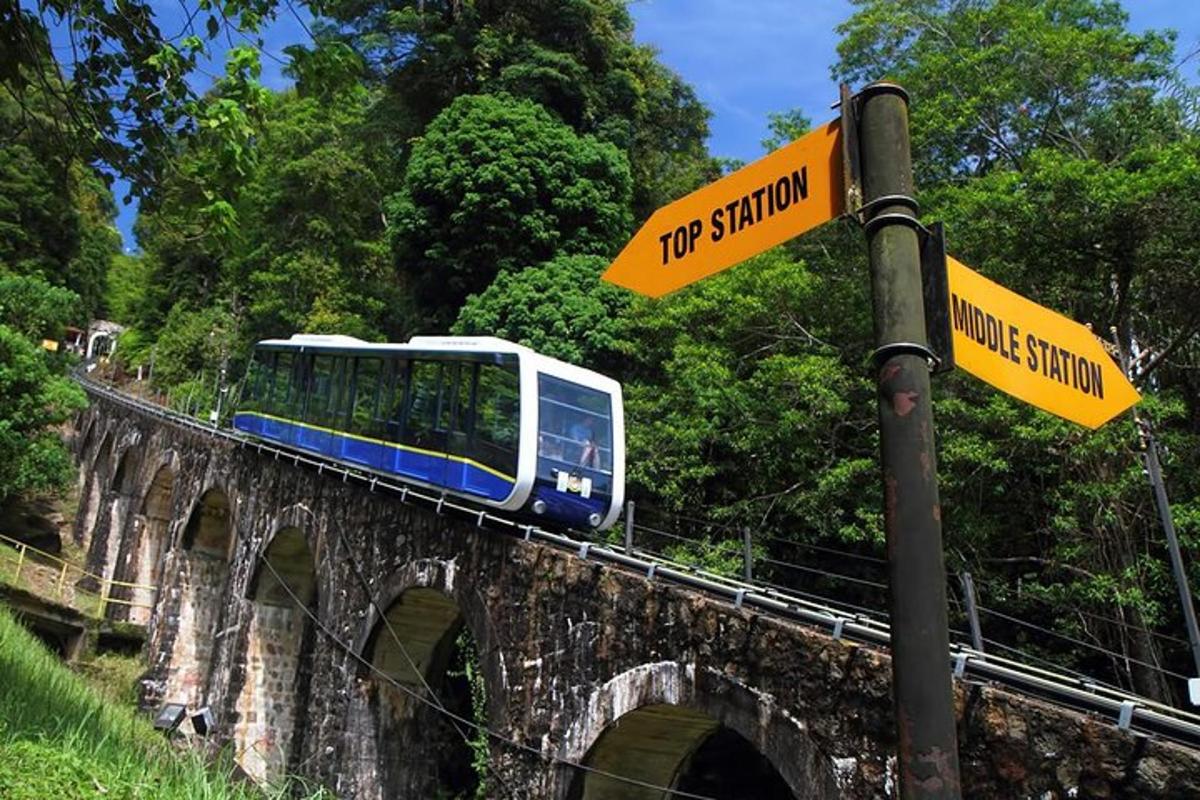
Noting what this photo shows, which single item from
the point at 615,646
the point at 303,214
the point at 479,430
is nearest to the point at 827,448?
the point at 479,430

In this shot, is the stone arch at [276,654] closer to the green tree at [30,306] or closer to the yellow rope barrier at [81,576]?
the yellow rope barrier at [81,576]

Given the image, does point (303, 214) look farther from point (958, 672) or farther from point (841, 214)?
point (841, 214)

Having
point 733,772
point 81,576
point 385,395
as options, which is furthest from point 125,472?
point 733,772

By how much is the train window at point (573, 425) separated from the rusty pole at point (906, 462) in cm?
840

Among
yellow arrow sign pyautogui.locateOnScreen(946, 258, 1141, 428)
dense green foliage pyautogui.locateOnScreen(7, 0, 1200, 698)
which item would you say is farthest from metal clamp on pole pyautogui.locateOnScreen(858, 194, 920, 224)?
dense green foliage pyautogui.locateOnScreen(7, 0, 1200, 698)

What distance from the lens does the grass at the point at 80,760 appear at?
4.23 m

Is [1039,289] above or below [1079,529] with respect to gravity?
above

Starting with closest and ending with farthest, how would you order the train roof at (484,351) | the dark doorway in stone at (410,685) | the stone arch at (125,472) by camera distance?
the train roof at (484,351) < the dark doorway in stone at (410,685) < the stone arch at (125,472)

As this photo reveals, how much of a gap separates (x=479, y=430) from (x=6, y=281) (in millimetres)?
16533

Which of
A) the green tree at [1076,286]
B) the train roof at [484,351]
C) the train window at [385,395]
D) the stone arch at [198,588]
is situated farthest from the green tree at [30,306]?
the green tree at [1076,286]

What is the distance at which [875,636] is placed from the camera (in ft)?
19.9

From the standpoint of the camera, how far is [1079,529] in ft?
34.3

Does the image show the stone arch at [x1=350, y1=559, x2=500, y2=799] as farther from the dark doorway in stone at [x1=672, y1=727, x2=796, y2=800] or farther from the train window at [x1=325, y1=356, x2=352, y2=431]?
the dark doorway in stone at [x1=672, y1=727, x2=796, y2=800]

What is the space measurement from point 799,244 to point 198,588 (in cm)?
1478
